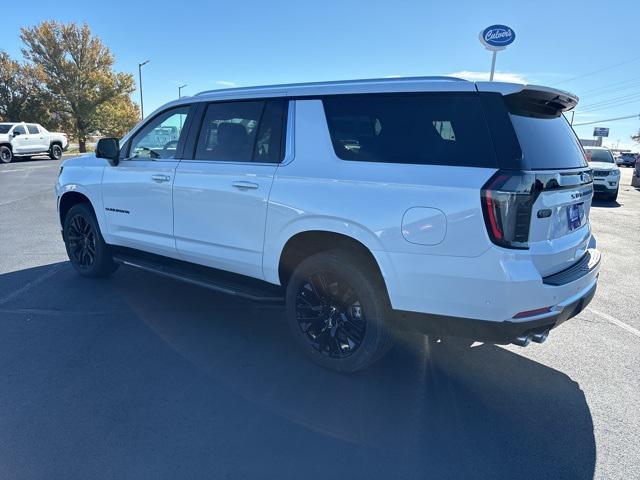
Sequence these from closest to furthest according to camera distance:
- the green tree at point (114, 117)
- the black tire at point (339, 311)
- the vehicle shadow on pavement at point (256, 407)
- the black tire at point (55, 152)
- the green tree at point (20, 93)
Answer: the vehicle shadow on pavement at point (256, 407) → the black tire at point (339, 311) → the black tire at point (55, 152) → the green tree at point (20, 93) → the green tree at point (114, 117)

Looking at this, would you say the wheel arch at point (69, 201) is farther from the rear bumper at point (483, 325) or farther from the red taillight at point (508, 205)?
the red taillight at point (508, 205)

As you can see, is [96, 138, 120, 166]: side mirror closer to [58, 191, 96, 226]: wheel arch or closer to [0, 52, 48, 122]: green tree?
[58, 191, 96, 226]: wheel arch

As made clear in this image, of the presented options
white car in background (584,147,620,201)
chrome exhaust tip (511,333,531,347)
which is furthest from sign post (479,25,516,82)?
chrome exhaust tip (511,333,531,347)

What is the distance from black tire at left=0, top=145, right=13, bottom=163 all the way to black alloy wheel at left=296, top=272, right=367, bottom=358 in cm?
2432

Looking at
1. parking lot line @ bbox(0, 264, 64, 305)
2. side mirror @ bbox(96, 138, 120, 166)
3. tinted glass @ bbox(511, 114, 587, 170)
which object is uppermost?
tinted glass @ bbox(511, 114, 587, 170)

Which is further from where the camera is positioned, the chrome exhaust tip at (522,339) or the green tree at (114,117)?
the green tree at (114,117)

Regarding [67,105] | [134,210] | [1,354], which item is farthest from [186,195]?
[67,105]

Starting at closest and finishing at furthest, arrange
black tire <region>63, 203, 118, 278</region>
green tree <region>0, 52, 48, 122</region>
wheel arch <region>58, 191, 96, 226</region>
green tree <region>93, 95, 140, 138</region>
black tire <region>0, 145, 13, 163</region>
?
black tire <region>63, 203, 118, 278</region>
wheel arch <region>58, 191, 96, 226</region>
black tire <region>0, 145, 13, 163</region>
green tree <region>0, 52, 48, 122</region>
green tree <region>93, 95, 140, 138</region>

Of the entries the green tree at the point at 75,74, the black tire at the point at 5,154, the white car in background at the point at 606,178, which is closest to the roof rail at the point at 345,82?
the white car in background at the point at 606,178

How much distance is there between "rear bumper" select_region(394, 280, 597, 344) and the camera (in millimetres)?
2791

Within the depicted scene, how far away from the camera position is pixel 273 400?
3.14 m

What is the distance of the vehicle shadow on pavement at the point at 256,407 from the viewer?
255cm

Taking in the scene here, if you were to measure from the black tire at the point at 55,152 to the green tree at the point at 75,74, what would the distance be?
11775 millimetres

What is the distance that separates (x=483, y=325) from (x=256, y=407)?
1.51 metres
